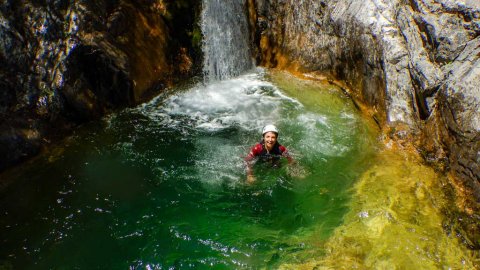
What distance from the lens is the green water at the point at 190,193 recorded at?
4250mm

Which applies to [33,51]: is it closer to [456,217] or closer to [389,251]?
[389,251]

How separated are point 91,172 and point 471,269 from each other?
5278mm

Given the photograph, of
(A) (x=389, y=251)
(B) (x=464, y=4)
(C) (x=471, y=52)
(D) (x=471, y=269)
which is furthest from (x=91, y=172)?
(B) (x=464, y=4)

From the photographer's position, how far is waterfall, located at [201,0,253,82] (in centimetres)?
908

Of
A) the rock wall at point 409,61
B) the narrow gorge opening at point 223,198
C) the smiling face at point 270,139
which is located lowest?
the narrow gorge opening at point 223,198

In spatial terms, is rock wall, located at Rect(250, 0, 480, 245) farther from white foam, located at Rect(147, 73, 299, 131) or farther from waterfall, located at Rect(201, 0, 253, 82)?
white foam, located at Rect(147, 73, 299, 131)

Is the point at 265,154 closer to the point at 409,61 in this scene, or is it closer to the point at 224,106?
the point at 224,106

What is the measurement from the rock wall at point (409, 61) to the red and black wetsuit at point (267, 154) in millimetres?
2095

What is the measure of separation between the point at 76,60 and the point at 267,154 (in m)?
4.04

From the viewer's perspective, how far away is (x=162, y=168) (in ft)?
19.3

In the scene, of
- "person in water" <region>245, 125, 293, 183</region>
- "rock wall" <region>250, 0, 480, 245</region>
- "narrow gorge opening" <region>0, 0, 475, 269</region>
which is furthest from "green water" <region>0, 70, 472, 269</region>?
"rock wall" <region>250, 0, 480, 245</region>

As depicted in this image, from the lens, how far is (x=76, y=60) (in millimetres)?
6730

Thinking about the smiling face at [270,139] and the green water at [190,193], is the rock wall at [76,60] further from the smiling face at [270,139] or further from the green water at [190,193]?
the smiling face at [270,139]

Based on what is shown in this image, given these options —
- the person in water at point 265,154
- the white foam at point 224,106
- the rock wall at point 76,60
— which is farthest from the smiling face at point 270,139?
the rock wall at point 76,60
